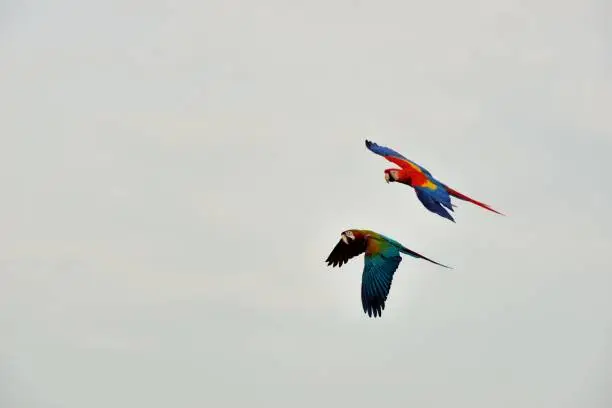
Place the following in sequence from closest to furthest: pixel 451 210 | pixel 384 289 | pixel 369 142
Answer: pixel 451 210
pixel 384 289
pixel 369 142

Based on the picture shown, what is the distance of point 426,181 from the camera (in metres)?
46.1

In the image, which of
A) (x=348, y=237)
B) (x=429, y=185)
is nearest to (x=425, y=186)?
(x=429, y=185)

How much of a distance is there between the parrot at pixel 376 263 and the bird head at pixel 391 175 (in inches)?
93.5

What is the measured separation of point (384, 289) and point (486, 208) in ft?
14.7

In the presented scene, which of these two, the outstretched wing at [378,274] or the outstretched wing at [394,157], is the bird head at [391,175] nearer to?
the outstretched wing at [394,157]

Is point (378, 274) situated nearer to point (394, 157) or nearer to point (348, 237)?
point (348, 237)

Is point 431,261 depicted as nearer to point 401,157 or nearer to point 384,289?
point 384,289

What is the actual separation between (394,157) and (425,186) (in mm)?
5005

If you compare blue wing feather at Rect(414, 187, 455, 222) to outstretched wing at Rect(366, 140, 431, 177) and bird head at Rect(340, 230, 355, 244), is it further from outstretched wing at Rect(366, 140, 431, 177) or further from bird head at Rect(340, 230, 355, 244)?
bird head at Rect(340, 230, 355, 244)

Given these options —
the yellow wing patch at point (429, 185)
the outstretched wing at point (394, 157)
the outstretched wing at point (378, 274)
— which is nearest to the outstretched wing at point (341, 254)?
the outstretched wing at point (378, 274)

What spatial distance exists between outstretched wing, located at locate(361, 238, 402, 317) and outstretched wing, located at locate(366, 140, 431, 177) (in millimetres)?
2735

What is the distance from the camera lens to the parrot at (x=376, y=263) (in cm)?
4769

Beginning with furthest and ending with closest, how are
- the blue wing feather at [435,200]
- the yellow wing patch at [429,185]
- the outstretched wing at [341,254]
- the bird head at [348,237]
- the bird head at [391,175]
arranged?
the outstretched wing at [341,254], the bird head at [348,237], the bird head at [391,175], the yellow wing patch at [429,185], the blue wing feather at [435,200]

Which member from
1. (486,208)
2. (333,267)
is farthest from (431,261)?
(333,267)
